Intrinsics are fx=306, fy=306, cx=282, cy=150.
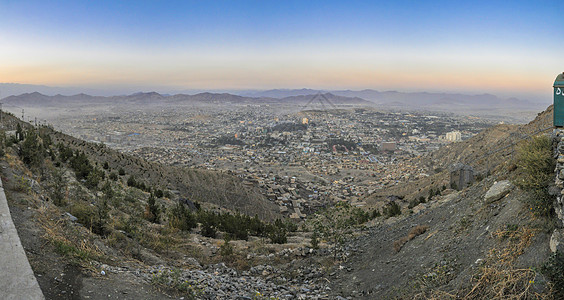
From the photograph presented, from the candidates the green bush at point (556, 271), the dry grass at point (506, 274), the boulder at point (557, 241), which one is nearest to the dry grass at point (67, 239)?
the dry grass at point (506, 274)

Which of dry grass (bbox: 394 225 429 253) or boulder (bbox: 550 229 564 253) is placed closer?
boulder (bbox: 550 229 564 253)

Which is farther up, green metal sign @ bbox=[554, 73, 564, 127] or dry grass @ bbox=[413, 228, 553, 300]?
green metal sign @ bbox=[554, 73, 564, 127]

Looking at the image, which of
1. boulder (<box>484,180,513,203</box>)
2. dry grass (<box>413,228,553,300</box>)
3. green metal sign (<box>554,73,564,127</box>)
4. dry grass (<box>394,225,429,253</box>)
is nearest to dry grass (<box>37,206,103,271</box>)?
dry grass (<box>413,228,553,300</box>)

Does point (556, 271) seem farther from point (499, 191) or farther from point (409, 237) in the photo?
point (409, 237)

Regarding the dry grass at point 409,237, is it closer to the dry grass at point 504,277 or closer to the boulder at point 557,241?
the dry grass at point 504,277

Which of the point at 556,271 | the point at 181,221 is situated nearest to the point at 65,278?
the point at 556,271

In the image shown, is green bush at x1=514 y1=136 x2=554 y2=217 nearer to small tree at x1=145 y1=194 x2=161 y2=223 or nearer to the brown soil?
the brown soil

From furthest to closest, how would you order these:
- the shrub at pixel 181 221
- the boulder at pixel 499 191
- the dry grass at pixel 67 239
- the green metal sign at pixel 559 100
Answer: the shrub at pixel 181 221 < the boulder at pixel 499 191 < the dry grass at pixel 67 239 < the green metal sign at pixel 559 100

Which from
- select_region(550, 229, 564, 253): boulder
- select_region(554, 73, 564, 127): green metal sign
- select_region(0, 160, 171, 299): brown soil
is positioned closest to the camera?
select_region(550, 229, 564, 253): boulder
